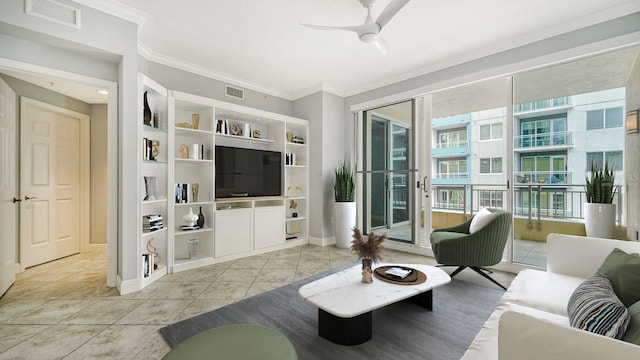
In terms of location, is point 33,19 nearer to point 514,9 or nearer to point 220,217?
point 220,217

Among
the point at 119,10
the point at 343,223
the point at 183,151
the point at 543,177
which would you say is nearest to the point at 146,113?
the point at 183,151

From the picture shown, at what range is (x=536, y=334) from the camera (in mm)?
848

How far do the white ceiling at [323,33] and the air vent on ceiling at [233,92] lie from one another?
0.37ft

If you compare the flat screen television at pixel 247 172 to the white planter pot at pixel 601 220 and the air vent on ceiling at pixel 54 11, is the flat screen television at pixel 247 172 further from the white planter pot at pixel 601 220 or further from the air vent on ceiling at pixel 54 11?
the white planter pot at pixel 601 220

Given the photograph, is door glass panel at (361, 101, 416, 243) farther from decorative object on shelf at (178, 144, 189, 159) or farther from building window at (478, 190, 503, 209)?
decorative object on shelf at (178, 144, 189, 159)

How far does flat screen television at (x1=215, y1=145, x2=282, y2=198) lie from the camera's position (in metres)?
3.89

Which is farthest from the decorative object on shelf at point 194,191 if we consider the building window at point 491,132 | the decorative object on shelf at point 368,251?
the building window at point 491,132

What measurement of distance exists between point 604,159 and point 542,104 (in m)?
0.87

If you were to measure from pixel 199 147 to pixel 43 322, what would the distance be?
7.67 feet

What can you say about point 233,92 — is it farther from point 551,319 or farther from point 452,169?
point 551,319

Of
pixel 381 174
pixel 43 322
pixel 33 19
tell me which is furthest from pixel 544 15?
pixel 43 322

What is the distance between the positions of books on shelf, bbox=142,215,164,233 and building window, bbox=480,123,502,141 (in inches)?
175

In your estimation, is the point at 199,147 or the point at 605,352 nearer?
the point at 605,352

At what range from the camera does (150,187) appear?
3.12 meters
